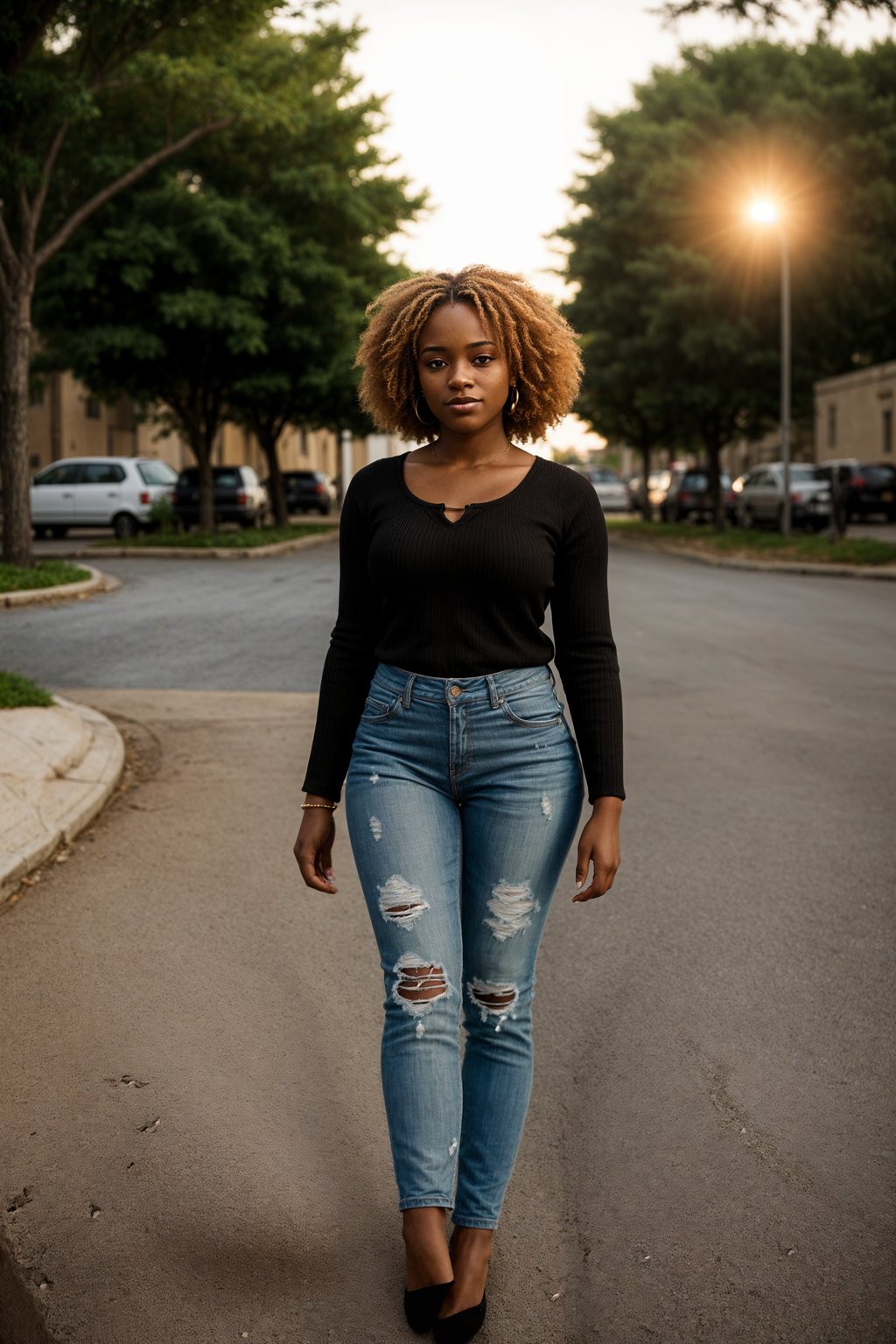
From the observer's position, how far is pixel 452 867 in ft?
8.94

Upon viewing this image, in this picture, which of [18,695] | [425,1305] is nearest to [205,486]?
[18,695]

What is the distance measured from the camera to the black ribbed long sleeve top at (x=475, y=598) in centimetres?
270

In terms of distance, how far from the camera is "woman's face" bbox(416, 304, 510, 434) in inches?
110

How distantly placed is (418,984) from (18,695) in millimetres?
6300

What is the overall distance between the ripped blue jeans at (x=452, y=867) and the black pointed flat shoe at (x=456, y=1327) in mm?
186

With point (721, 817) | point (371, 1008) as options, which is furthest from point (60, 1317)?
point (721, 817)

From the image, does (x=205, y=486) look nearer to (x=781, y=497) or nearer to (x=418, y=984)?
(x=781, y=497)

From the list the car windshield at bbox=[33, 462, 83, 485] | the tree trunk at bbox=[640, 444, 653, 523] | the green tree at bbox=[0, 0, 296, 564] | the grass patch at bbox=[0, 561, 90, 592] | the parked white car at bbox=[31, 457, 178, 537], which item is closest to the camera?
the grass patch at bbox=[0, 561, 90, 592]

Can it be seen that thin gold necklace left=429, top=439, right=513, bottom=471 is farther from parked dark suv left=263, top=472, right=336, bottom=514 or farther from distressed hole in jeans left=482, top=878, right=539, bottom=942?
parked dark suv left=263, top=472, right=336, bottom=514

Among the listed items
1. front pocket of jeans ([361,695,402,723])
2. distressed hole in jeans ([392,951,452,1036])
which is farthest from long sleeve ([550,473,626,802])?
distressed hole in jeans ([392,951,452,1036])

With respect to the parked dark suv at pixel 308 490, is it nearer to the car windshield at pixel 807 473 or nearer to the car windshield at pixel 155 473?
the car windshield at pixel 155 473

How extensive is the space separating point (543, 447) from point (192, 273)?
25.5 metres

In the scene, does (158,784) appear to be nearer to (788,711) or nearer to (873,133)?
(788,711)

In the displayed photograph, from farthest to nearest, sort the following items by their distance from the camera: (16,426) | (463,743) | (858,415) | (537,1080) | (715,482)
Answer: (858,415)
(715,482)
(16,426)
(537,1080)
(463,743)
